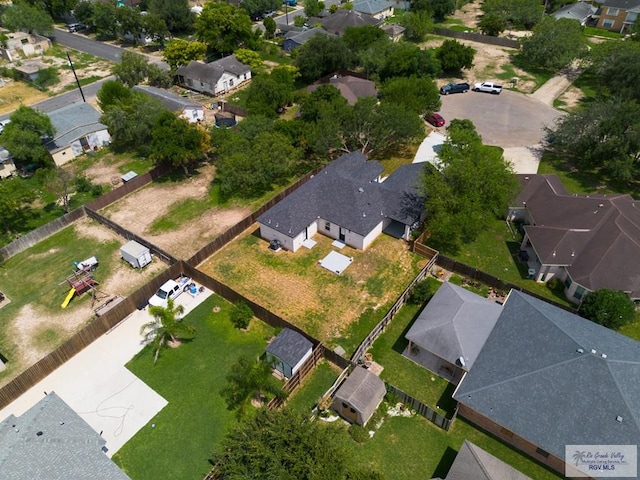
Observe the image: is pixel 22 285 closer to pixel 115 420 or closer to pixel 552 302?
pixel 115 420

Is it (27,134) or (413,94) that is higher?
(27,134)

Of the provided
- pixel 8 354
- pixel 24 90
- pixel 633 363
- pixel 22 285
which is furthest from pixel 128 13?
pixel 633 363

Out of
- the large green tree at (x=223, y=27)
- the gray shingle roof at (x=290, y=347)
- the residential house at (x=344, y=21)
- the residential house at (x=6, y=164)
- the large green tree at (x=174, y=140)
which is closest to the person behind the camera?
the gray shingle roof at (x=290, y=347)

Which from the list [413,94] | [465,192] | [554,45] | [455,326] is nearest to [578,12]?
[554,45]

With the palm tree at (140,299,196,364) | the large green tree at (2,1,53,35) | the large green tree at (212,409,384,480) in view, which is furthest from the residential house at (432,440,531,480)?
the large green tree at (2,1,53,35)

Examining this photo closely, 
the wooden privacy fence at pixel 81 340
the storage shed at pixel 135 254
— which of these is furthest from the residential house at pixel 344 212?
the storage shed at pixel 135 254

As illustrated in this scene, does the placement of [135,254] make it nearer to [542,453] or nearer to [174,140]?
[174,140]

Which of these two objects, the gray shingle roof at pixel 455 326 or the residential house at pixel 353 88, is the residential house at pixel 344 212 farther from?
the residential house at pixel 353 88
